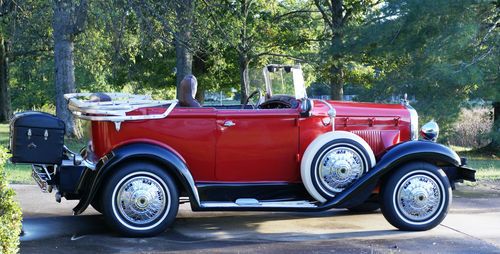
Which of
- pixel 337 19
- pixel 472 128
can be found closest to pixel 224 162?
pixel 472 128

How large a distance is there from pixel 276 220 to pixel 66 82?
1256 cm

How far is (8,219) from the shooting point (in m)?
4.39

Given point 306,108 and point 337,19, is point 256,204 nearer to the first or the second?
point 306,108

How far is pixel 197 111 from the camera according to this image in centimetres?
638

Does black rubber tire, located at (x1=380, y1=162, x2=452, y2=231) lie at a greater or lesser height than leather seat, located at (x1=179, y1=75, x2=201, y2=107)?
lesser

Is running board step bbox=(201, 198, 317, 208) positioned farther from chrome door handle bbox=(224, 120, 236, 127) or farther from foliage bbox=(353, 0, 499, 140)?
foliage bbox=(353, 0, 499, 140)

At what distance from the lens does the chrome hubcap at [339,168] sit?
6.31 meters

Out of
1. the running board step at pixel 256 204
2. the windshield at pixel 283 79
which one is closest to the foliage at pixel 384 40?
the windshield at pixel 283 79

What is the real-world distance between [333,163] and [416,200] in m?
1.00

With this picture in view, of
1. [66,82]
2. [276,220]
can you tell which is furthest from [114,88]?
[276,220]

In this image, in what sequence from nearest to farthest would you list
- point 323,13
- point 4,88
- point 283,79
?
point 283,79, point 323,13, point 4,88

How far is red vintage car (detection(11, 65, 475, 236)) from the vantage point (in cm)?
604

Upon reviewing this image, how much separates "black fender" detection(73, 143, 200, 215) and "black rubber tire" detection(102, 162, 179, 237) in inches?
3.2

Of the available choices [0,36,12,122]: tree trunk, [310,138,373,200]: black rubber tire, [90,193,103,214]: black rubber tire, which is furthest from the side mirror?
A: [0,36,12,122]: tree trunk
